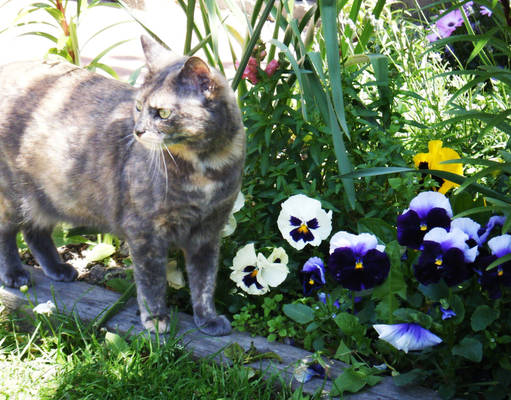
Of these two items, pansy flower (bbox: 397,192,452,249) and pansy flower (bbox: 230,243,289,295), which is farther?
pansy flower (bbox: 230,243,289,295)

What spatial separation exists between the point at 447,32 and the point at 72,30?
2.55 m

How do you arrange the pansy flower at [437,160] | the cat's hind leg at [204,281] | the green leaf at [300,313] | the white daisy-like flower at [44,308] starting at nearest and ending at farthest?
the green leaf at [300,313] → the white daisy-like flower at [44,308] → the cat's hind leg at [204,281] → the pansy flower at [437,160]

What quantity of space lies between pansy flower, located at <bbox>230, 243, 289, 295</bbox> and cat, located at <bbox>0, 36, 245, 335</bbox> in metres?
0.11

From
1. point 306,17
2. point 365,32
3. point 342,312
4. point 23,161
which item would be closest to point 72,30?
point 23,161

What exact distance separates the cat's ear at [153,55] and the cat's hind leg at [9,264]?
1121 millimetres

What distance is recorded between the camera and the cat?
2.15 meters

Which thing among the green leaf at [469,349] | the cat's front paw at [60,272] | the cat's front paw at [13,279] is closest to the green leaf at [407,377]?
the green leaf at [469,349]

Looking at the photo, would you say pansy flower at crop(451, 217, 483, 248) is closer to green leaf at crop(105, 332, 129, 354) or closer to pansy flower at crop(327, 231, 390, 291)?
pansy flower at crop(327, 231, 390, 291)

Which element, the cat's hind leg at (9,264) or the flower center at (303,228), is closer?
the flower center at (303,228)

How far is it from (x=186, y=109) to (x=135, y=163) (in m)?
0.38

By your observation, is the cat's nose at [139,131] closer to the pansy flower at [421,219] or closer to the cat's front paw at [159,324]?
the cat's front paw at [159,324]

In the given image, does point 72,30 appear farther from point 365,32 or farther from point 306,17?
point 365,32

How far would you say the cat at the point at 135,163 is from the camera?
7.05 feet

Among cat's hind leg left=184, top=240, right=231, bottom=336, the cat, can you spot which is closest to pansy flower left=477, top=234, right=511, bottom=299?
the cat
